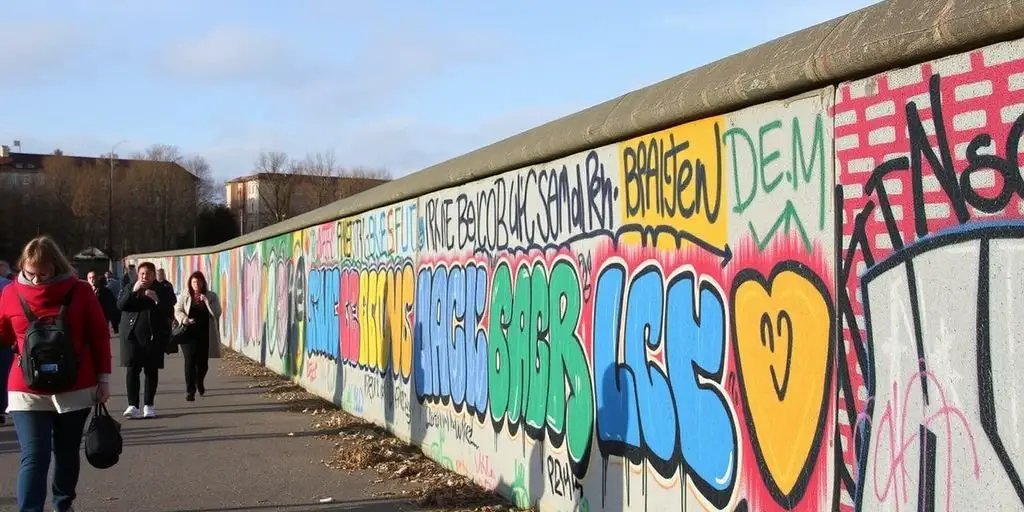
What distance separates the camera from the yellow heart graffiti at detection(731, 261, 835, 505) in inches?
156

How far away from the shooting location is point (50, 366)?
6.13m

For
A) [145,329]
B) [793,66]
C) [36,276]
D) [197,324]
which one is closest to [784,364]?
[793,66]

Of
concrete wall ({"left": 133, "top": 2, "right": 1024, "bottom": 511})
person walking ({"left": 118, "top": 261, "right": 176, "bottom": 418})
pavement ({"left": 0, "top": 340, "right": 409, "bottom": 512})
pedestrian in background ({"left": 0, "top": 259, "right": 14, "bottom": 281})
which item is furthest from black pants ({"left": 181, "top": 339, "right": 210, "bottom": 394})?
concrete wall ({"left": 133, "top": 2, "right": 1024, "bottom": 511})

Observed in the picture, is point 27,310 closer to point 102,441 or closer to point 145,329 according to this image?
point 102,441

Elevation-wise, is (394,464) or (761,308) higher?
(761,308)

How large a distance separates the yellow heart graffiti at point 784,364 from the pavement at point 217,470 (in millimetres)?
3448

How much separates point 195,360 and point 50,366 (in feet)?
23.6

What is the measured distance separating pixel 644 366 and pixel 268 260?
13.9 meters

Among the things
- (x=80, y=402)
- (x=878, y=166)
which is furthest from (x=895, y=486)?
(x=80, y=402)

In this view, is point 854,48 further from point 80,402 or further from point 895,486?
point 80,402

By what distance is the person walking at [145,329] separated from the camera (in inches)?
459

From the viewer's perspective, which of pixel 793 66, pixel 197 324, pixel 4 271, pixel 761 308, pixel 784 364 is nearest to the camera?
pixel 793 66

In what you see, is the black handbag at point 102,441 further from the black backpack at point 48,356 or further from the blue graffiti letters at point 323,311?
the blue graffiti letters at point 323,311

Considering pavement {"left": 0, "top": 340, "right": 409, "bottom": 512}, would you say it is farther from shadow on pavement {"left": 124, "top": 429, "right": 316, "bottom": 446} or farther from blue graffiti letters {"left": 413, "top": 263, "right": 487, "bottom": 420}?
blue graffiti letters {"left": 413, "top": 263, "right": 487, "bottom": 420}
